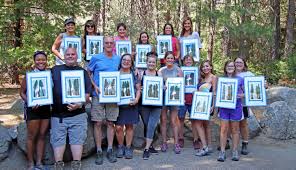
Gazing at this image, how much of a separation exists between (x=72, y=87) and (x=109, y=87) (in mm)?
761

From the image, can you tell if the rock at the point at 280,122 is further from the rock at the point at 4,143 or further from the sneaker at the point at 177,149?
the rock at the point at 4,143

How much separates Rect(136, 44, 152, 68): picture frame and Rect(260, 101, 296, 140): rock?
3490 millimetres

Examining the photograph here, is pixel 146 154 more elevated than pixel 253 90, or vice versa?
pixel 253 90

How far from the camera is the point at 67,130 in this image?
5801 mm

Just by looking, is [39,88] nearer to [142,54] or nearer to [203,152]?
[142,54]

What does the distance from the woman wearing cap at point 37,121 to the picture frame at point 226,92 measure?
2899 millimetres

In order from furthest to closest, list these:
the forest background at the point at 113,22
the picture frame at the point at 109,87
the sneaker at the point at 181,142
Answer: the forest background at the point at 113,22 < the sneaker at the point at 181,142 < the picture frame at the point at 109,87

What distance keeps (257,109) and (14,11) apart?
7932 millimetres

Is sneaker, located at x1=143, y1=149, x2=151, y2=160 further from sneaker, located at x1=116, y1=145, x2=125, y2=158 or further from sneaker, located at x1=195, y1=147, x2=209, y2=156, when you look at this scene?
sneaker, located at x1=195, y1=147, x2=209, y2=156

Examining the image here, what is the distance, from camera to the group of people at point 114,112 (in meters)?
5.76

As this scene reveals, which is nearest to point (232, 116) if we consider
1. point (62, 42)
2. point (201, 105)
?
point (201, 105)

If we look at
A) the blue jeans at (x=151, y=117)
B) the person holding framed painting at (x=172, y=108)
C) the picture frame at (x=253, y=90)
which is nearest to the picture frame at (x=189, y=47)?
the person holding framed painting at (x=172, y=108)

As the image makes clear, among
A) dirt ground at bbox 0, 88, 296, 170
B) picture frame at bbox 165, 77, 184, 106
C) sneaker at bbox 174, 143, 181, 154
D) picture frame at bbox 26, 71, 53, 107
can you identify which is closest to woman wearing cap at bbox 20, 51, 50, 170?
picture frame at bbox 26, 71, 53, 107

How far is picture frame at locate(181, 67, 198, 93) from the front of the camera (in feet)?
23.1
